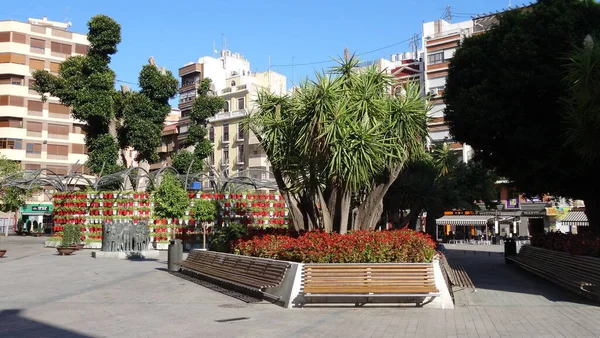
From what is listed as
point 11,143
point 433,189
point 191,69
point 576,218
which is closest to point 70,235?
point 433,189

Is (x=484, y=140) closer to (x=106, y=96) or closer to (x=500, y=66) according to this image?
(x=500, y=66)

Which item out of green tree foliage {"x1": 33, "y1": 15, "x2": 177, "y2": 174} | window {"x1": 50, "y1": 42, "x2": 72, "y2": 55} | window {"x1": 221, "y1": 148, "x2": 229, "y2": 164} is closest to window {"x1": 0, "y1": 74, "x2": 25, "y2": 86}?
window {"x1": 50, "y1": 42, "x2": 72, "y2": 55}

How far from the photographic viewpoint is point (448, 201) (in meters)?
29.1

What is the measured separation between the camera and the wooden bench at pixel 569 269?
1191cm

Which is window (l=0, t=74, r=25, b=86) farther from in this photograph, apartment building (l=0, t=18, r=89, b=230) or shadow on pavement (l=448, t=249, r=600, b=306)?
shadow on pavement (l=448, t=249, r=600, b=306)

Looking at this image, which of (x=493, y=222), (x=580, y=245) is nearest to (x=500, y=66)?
(x=580, y=245)

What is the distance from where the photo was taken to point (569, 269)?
45.1 ft

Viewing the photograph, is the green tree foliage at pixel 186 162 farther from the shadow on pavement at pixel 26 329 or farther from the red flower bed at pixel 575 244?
the shadow on pavement at pixel 26 329

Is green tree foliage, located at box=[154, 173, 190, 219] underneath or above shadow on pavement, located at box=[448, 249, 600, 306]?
above

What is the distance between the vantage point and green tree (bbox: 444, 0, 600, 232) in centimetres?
1895

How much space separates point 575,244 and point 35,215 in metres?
65.5

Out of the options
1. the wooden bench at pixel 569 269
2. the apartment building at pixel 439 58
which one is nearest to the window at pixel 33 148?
the apartment building at pixel 439 58

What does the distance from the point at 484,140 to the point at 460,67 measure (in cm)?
309

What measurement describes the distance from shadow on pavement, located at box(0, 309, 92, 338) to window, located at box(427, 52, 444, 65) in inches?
2251
